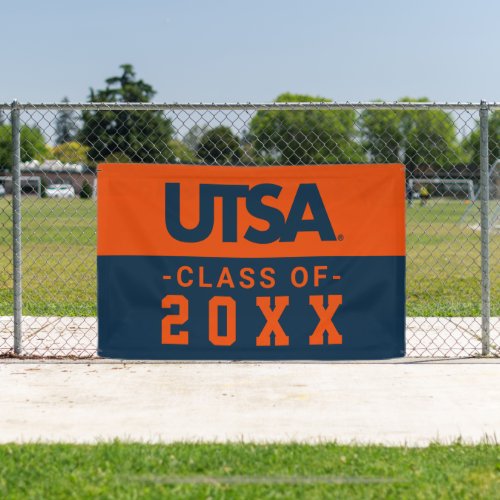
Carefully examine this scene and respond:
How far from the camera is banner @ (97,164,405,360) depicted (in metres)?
6.11

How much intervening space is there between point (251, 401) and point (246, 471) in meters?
1.37

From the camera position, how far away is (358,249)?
20.1 feet

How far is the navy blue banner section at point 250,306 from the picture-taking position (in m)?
6.12

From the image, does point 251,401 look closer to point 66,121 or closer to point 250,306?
point 250,306

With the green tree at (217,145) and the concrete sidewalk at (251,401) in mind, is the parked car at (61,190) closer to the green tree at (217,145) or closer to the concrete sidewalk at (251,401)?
the green tree at (217,145)

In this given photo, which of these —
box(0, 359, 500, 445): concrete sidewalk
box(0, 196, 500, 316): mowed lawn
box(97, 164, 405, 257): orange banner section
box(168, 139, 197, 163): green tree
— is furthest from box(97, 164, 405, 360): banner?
box(0, 196, 500, 316): mowed lawn

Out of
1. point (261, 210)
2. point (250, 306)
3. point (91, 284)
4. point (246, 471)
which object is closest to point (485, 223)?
point (261, 210)

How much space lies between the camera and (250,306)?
6.14m

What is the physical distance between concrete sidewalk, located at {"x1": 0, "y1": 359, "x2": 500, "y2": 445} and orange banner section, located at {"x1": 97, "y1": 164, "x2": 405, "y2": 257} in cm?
83

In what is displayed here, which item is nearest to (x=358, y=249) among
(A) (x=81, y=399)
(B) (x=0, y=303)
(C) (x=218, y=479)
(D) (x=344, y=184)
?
(D) (x=344, y=184)

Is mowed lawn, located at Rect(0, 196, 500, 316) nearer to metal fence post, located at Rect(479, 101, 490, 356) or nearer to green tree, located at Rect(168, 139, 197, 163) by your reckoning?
green tree, located at Rect(168, 139, 197, 163)

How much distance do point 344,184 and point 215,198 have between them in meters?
0.89

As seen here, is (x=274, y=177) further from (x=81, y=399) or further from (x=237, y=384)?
(x=81, y=399)

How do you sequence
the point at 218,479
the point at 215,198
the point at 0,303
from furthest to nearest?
the point at 0,303 < the point at 215,198 < the point at 218,479
